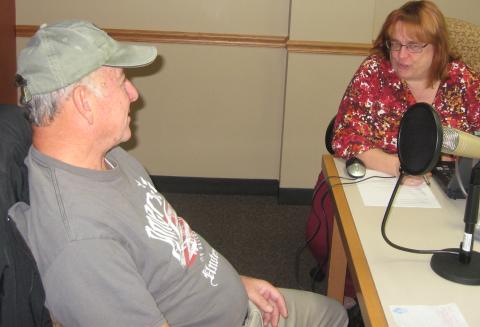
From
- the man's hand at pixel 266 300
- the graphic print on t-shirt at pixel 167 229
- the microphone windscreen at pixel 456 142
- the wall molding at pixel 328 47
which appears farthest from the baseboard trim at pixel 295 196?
the microphone windscreen at pixel 456 142

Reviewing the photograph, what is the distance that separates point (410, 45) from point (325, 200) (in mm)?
654

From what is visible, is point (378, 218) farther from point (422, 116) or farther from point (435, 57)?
point (435, 57)

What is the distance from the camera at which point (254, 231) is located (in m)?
2.95

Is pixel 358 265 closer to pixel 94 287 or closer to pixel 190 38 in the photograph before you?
pixel 94 287

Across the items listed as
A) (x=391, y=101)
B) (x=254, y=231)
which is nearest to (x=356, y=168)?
(x=391, y=101)

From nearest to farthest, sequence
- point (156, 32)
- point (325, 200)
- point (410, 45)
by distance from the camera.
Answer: point (410, 45)
point (325, 200)
point (156, 32)

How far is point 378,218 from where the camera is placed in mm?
1527

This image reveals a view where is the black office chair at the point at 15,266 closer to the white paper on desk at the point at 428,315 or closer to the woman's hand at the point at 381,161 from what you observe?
the white paper on desk at the point at 428,315

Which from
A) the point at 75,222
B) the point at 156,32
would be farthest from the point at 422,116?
the point at 156,32

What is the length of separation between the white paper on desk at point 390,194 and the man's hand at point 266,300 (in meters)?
0.38

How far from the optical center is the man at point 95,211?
977 mm

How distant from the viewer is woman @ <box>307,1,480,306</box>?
194cm

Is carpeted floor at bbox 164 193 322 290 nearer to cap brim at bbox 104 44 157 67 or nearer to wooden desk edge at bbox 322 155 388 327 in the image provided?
wooden desk edge at bbox 322 155 388 327

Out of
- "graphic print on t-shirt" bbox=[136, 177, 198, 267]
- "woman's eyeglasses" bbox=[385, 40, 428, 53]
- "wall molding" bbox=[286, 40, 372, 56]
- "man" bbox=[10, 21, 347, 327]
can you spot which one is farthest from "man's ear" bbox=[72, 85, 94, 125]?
"wall molding" bbox=[286, 40, 372, 56]
